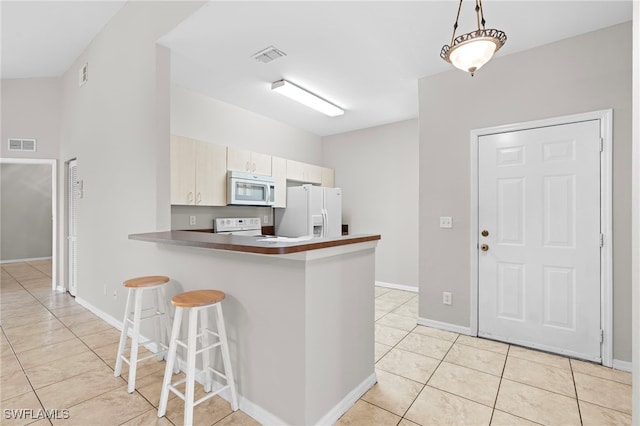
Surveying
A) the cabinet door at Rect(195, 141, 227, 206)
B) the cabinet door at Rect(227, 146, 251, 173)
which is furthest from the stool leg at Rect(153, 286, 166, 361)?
the cabinet door at Rect(227, 146, 251, 173)

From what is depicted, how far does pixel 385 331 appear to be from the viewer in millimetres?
3152

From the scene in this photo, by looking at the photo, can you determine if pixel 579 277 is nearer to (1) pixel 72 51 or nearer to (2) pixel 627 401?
(2) pixel 627 401

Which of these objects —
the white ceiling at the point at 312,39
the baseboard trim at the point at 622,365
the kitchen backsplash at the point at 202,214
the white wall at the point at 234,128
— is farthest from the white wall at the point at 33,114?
the baseboard trim at the point at 622,365

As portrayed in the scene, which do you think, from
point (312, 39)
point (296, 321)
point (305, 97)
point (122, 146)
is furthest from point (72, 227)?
point (296, 321)

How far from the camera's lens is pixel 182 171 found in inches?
133

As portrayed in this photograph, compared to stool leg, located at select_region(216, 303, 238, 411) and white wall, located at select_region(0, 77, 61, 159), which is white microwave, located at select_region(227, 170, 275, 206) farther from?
white wall, located at select_region(0, 77, 61, 159)

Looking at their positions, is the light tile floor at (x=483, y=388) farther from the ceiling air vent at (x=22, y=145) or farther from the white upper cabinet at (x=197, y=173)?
the ceiling air vent at (x=22, y=145)

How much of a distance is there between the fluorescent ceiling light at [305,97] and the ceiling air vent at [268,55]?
47 cm

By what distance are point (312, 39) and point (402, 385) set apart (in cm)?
288

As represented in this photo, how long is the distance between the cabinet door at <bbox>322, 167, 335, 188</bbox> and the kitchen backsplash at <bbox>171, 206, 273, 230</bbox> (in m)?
1.40

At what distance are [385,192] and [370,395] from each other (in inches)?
142

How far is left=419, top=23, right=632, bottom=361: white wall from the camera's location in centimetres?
236

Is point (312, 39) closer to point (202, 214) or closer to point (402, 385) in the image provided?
point (202, 214)

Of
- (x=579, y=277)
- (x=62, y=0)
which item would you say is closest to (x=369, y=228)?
(x=579, y=277)
